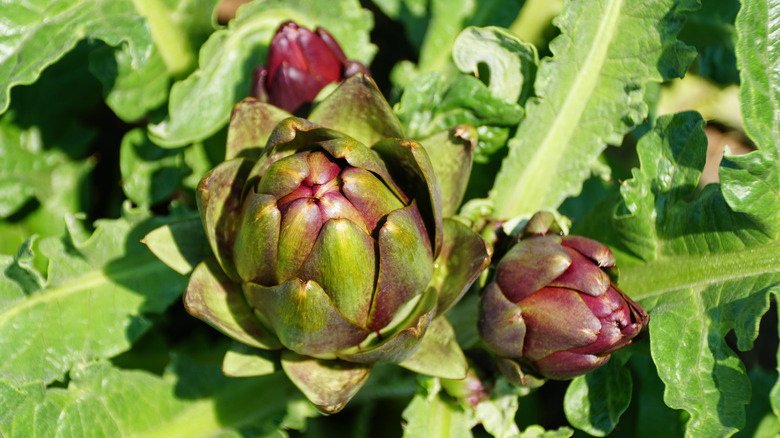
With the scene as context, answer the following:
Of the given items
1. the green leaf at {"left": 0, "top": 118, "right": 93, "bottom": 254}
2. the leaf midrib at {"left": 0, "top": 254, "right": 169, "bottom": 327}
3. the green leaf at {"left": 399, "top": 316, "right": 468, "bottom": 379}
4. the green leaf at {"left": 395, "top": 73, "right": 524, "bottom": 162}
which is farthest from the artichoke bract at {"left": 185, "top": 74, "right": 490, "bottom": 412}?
the green leaf at {"left": 0, "top": 118, "right": 93, "bottom": 254}

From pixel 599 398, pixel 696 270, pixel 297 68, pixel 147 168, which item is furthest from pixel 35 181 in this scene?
pixel 696 270

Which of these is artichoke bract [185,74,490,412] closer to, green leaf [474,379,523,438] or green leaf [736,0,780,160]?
green leaf [474,379,523,438]

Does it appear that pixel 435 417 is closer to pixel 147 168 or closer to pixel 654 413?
pixel 654 413

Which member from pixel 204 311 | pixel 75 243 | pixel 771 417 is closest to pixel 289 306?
pixel 204 311

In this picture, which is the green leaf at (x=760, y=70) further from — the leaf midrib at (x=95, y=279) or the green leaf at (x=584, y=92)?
the leaf midrib at (x=95, y=279)

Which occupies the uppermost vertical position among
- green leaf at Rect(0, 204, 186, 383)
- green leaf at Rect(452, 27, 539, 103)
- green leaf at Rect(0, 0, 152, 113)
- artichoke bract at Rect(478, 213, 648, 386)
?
green leaf at Rect(0, 0, 152, 113)

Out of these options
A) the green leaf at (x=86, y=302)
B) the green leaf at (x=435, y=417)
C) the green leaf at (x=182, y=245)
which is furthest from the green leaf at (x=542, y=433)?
the green leaf at (x=86, y=302)
